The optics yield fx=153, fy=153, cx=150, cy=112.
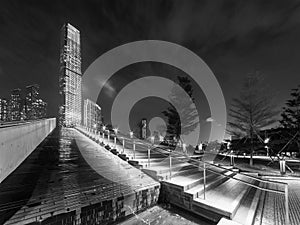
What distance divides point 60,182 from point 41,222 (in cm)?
157

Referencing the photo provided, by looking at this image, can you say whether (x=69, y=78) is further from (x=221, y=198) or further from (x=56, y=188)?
(x=221, y=198)

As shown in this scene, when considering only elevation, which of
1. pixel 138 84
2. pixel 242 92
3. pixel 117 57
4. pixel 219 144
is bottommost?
pixel 219 144

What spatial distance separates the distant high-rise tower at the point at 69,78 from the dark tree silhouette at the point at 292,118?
67847 millimetres

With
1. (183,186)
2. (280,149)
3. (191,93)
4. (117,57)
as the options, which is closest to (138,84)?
(117,57)

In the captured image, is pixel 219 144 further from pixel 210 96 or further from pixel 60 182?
pixel 60 182

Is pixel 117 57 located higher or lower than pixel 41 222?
higher

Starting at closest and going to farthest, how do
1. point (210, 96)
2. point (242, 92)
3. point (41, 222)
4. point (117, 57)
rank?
point (41, 222), point (242, 92), point (210, 96), point (117, 57)

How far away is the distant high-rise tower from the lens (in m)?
72.3

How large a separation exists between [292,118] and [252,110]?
2920 millimetres

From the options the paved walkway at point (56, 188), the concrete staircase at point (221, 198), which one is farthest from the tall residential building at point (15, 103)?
the concrete staircase at point (221, 198)

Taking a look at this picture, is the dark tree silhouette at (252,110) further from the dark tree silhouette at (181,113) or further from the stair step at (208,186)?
the stair step at (208,186)

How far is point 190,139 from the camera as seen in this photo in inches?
709

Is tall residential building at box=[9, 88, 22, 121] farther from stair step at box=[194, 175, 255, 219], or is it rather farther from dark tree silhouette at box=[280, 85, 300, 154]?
dark tree silhouette at box=[280, 85, 300, 154]

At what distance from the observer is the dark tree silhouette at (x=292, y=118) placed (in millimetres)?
12030
